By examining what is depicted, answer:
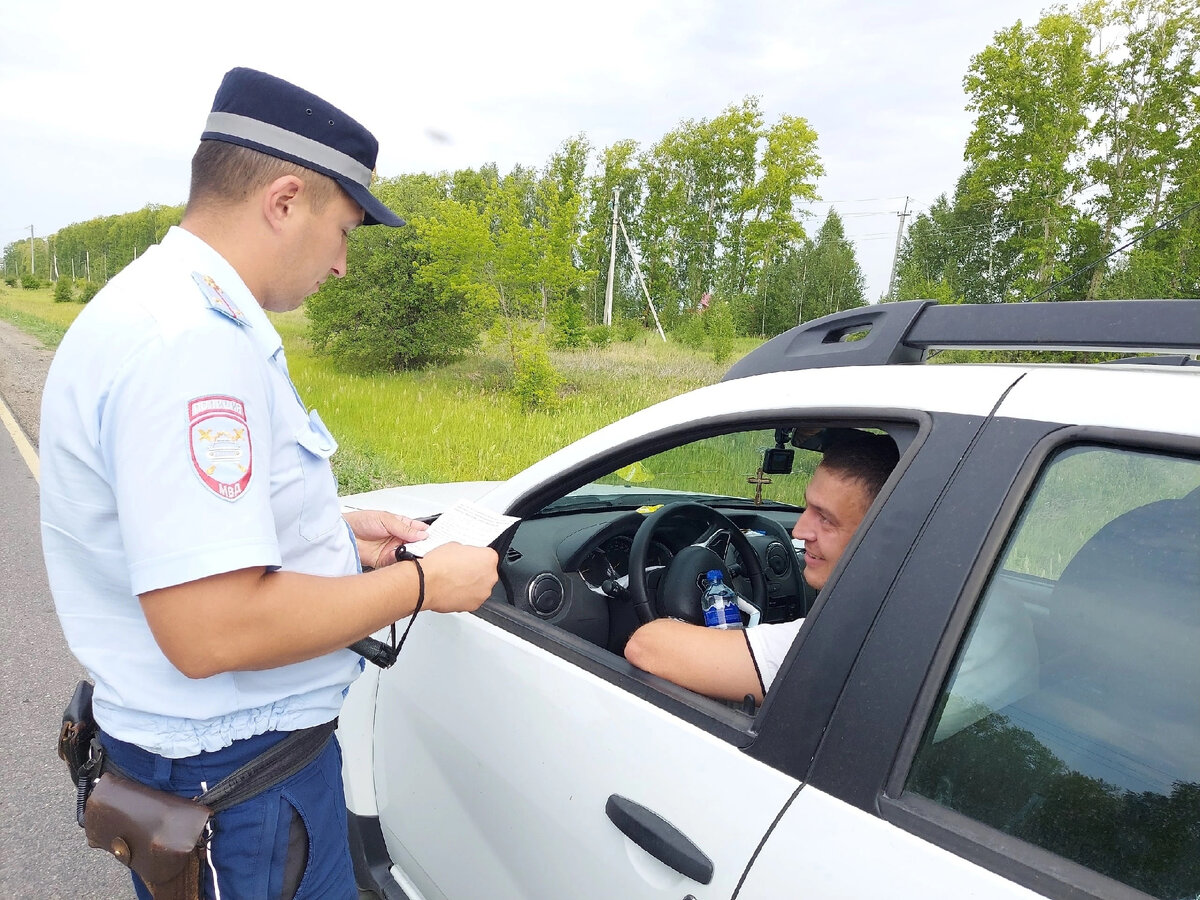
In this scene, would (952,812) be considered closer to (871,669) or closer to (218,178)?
(871,669)

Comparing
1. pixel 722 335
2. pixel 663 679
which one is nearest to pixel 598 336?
pixel 722 335

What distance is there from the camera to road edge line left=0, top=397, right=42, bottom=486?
7.86 metres

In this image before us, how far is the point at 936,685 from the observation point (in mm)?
1003

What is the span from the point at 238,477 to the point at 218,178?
0.53 meters

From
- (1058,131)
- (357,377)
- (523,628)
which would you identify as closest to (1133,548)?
(523,628)

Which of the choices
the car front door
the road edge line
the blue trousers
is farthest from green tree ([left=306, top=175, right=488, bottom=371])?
the blue trousers

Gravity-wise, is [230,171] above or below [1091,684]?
above

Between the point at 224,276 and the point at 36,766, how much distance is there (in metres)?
2.88

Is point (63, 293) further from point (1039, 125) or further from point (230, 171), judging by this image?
point (230, 171)

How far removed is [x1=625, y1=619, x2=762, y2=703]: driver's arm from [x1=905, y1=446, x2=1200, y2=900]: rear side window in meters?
0.52

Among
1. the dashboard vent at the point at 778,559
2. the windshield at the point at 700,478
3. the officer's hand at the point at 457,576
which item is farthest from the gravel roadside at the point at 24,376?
the officer's hand at the point at 457,576

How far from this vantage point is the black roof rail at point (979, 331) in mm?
1087

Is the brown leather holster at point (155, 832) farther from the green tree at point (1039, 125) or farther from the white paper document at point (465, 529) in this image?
the green tree at point (1039, 125)

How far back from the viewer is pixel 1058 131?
17.0m
